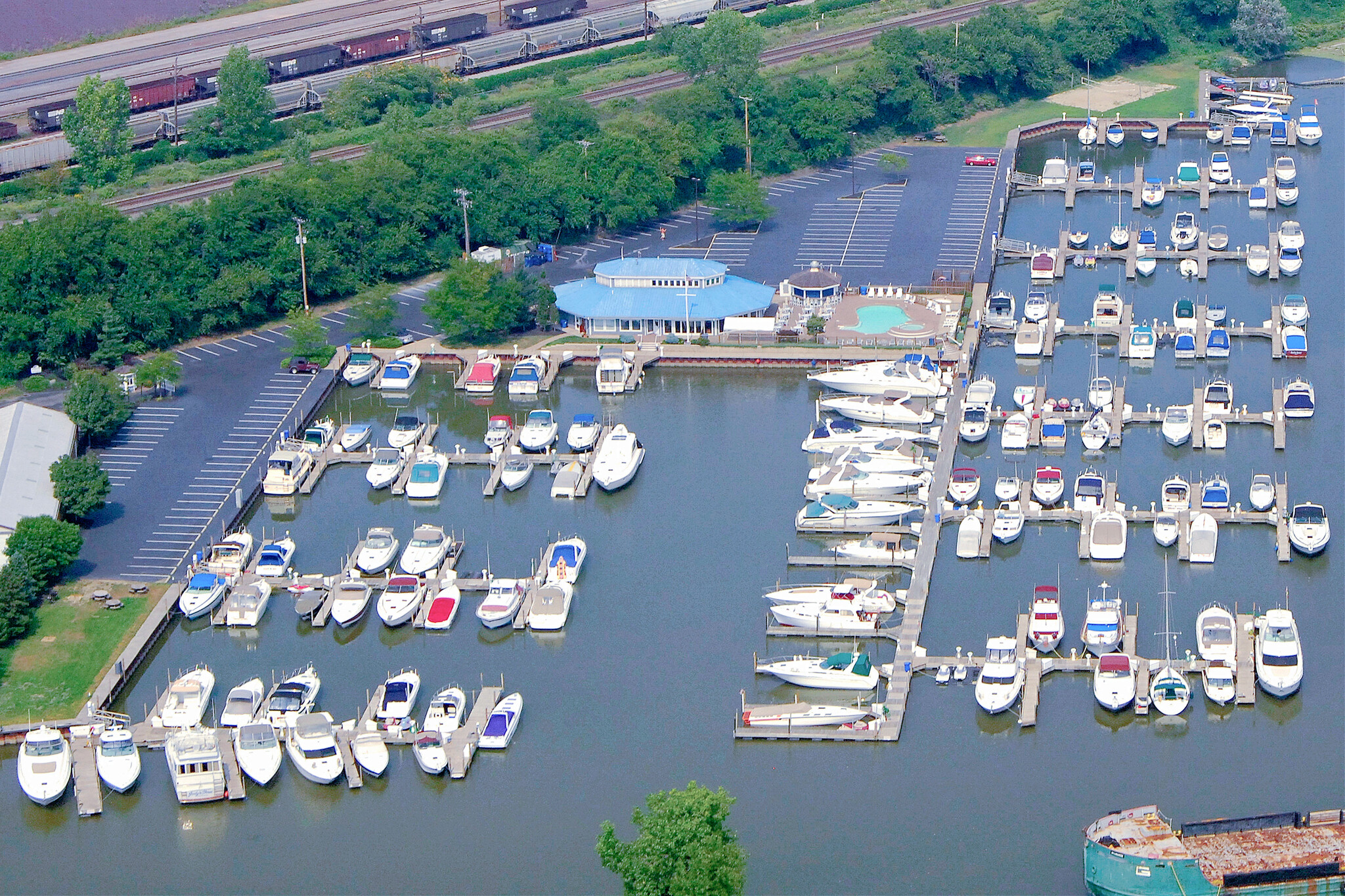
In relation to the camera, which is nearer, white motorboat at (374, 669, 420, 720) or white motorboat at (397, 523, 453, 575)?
white motorboat at (374, 669, 420, 720)

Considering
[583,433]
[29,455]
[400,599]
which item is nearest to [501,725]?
[400,599]

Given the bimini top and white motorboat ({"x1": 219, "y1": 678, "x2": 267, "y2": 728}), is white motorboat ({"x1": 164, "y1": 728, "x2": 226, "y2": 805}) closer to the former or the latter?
white motorboat ({"x1": 219, "y1": 678, "x2": 267, "y2": 728})

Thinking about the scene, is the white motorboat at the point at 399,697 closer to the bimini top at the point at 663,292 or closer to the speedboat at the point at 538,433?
the speedboat at the point at 538,433

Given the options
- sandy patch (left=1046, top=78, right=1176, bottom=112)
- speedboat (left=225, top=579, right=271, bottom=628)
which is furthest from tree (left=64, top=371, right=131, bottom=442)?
sandy patch (left=1046, top=78, right=1176, bottom=112)

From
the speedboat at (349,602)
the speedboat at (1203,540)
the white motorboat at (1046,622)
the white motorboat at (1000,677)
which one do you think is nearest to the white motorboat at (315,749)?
the speedboat at (349,602)

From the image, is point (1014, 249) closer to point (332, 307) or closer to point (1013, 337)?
point (1013, 337)

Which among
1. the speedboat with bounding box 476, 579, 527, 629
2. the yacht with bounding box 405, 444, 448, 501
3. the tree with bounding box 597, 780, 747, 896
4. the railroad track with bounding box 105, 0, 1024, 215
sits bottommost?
the railroad track with bounding box 105, 0, 1024, 215

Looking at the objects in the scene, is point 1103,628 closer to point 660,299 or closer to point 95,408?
point 660,299
